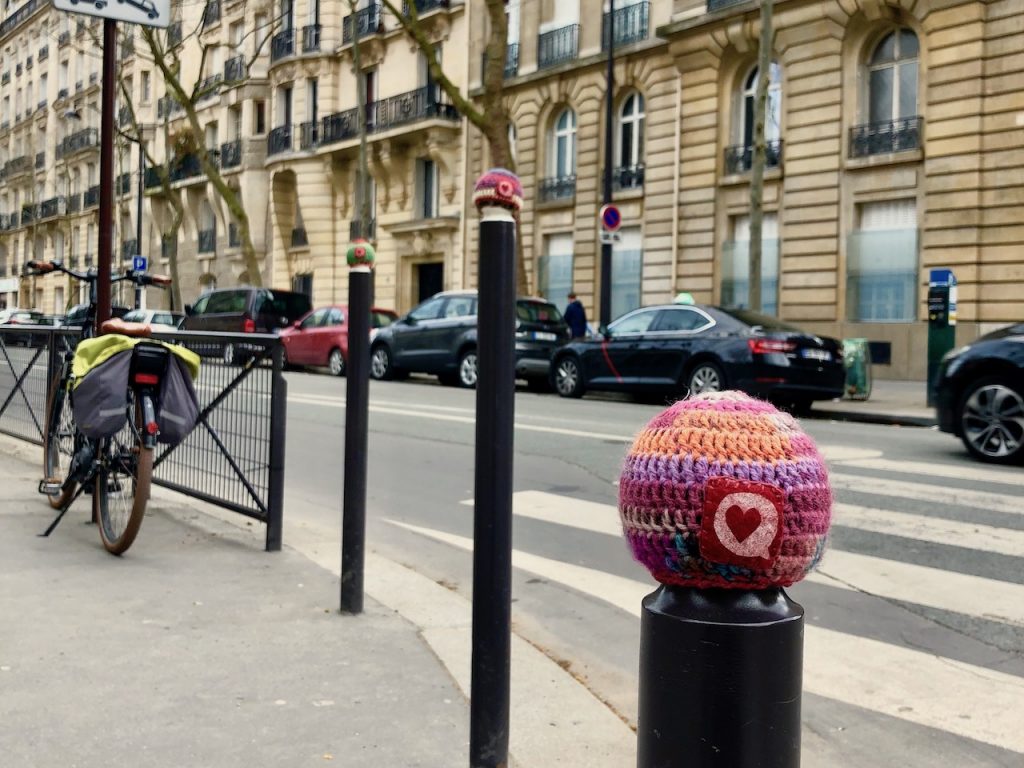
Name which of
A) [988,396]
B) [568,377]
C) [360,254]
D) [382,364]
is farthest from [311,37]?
[360,254]

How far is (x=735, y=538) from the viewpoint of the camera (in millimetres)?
1758

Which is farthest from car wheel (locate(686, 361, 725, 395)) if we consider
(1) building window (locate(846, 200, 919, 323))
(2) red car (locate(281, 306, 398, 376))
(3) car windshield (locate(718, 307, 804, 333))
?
(2) red car (locate(281, 306, 398, 376))

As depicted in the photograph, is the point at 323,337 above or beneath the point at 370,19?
beneath

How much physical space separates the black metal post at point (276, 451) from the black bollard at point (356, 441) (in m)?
1.24

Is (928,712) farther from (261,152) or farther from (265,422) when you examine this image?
(261,152)

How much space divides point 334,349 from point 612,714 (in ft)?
63.6

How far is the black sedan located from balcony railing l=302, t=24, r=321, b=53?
25.9m

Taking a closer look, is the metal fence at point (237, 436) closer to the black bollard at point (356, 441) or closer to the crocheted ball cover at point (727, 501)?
the black bollard at point (356, 441)

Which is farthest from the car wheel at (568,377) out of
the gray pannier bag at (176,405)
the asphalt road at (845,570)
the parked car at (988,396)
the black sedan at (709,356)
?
the gray pannier bag at (176,405)

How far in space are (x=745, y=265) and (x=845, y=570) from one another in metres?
19.6

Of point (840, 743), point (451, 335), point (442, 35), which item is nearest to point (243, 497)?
point (840, 743)

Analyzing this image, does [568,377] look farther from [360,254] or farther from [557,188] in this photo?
[557,188]

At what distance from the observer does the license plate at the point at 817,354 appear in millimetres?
14164

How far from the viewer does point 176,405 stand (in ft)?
17.6
